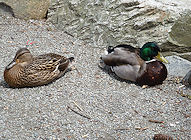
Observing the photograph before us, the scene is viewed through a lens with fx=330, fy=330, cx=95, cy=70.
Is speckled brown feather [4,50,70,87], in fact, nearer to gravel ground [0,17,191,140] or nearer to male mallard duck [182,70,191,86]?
gravel ground [0,17,191,140]

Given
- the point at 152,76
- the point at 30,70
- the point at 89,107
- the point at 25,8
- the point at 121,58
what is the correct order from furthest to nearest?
the point at 25,8 < the point at 121,58 < the point at 152,76 < the point at 30,70 < the point at 89,107

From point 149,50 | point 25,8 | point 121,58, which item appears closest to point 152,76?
point 149,50

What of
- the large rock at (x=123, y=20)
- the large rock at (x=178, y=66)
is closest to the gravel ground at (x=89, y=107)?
the large rock at (x=178, y=66)

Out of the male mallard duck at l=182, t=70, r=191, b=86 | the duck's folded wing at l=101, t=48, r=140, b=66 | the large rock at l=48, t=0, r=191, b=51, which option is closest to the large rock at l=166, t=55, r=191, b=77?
the large rock at l=48, t=0, r=191, b=51

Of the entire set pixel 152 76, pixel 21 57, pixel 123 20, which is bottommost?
pixel 152 76

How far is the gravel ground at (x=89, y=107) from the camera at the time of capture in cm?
390

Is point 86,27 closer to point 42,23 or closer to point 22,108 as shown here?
point 42,23

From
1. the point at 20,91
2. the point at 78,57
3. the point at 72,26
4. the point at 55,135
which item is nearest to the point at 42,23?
the point at 72,26

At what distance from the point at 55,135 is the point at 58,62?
1.42m

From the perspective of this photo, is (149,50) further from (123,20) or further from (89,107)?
(89,107)

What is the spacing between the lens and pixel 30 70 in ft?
15.2

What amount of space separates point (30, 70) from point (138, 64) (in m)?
1.67

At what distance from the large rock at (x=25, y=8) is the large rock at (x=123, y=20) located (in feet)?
1.32

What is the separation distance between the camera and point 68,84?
4.86 m
